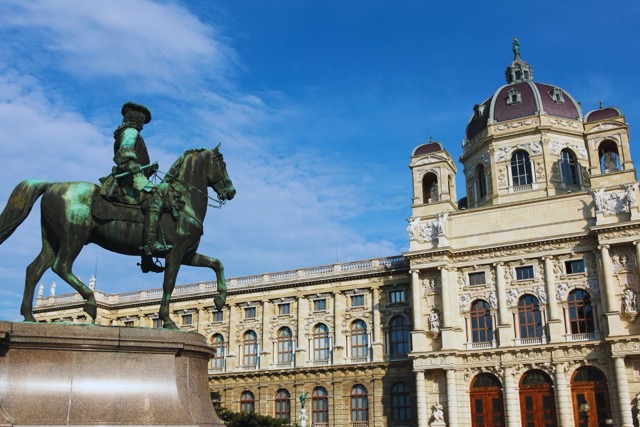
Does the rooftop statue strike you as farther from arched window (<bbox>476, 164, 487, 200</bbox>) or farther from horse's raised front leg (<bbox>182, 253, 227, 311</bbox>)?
arched window (<bbox>476, 164, 487, 200</bbox>)

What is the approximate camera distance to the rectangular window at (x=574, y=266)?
42.7 metres

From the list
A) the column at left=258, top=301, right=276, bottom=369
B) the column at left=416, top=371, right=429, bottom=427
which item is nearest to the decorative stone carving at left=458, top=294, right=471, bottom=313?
the column at left=416, top=371, right=429, bottom=427

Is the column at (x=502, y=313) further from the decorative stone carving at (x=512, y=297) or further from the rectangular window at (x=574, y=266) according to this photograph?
the rectangular window at (x=574, y=266)

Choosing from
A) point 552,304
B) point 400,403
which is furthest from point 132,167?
point 400,403

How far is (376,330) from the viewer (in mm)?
49219

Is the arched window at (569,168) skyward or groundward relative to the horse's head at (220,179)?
skyward

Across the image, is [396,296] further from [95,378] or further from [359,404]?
[95,378]

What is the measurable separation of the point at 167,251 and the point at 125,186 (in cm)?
120

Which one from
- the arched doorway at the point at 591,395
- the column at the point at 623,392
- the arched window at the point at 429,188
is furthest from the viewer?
the arched window at the point at 429,188

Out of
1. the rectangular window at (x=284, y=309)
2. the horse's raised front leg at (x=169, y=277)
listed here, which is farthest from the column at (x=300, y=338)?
the horse's raised front leg at (x=169, y=277)

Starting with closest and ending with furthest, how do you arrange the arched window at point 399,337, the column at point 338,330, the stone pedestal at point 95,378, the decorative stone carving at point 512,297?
the stone pedestal at point 95,378, the decorative stone carving at point 512,297, the arched window at point 399,337, the column at point 338,330

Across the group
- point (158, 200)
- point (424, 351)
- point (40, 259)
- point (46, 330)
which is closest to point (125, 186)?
point (158, 200)

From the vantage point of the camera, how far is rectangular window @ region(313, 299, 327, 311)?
170 feet

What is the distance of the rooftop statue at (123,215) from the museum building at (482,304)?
34.6m
